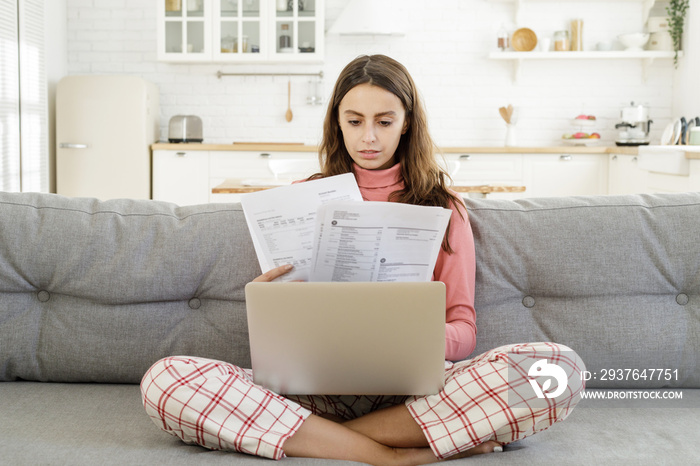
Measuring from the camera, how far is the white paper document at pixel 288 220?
136cm

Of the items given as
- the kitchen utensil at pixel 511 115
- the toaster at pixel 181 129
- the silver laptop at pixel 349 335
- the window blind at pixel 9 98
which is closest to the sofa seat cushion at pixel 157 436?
the silver laptop at pixel 349 335

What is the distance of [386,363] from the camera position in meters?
1.24

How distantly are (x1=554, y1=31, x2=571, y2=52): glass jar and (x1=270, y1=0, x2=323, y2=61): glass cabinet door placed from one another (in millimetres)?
1772

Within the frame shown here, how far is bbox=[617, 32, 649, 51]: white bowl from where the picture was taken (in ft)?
17.3

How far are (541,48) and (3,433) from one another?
493 cm

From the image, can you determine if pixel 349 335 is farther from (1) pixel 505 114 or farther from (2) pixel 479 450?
(1) pixel 505 114

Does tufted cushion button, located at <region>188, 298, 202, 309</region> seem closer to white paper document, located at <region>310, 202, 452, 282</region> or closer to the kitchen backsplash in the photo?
white paper document, located at <region>310, 202, 452, 282</region>

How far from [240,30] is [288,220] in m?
4.27

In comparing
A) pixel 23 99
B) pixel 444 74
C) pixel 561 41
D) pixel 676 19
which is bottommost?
pixel 23 99

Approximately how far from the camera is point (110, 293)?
160 cm

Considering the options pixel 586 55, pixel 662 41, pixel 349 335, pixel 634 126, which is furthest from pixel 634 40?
pixel 349 335

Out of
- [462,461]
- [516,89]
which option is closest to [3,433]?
[462,461]

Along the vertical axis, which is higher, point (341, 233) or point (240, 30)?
point (240, 30)

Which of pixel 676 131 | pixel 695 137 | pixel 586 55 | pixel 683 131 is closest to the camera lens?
pixel 695 137
